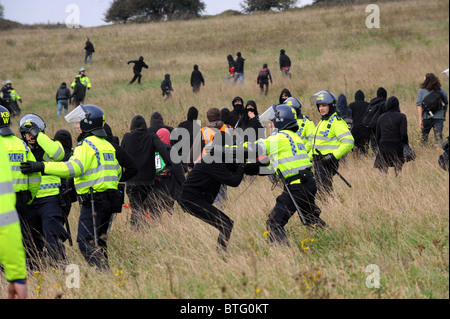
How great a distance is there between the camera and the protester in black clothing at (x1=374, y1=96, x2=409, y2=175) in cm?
967

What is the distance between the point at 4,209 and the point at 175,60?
3167 centimetres

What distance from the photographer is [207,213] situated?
21.3 ft

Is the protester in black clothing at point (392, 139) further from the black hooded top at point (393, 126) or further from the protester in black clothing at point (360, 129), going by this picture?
the protester in black clothing at point (360, 129)

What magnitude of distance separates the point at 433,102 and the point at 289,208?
6501 mm

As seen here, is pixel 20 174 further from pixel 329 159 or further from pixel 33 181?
pixel 329 159

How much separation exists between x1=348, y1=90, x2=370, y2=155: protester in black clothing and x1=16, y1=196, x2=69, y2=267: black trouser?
7.93 meters

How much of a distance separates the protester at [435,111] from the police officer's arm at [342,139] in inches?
185

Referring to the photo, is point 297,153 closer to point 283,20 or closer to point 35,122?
point 35,122

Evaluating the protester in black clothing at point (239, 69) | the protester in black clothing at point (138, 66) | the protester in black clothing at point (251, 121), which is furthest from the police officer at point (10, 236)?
the protester in black clothing at point (138, 66)

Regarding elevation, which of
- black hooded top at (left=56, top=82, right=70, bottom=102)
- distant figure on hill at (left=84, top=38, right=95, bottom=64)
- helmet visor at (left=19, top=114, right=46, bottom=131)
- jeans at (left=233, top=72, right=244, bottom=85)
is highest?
distant figure on hill at (left=84, top=38, right=95, bottom=64)

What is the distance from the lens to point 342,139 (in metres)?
7.56

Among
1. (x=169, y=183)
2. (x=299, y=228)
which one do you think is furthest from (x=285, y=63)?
(x=299, y=228)

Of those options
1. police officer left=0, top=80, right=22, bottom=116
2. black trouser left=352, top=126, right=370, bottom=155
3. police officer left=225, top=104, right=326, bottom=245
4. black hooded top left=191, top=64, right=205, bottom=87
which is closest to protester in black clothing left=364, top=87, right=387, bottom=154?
black trouser left=352, top=126, right=370, bottom=155

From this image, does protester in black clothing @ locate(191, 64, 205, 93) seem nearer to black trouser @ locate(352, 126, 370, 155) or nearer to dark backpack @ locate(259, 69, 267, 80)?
dark backpack @ locate(259, 69, 267, 80)
